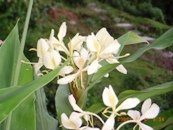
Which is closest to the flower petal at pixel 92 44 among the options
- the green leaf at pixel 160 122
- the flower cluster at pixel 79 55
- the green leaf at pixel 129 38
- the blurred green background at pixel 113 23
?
the flower cluster at pixel 79 55

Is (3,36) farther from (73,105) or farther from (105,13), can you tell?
(73,105)

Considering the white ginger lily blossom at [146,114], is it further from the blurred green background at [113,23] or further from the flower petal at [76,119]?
the blurred green background at [113,23]

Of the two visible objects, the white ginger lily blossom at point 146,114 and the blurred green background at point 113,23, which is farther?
the blurred green background at point 113,23

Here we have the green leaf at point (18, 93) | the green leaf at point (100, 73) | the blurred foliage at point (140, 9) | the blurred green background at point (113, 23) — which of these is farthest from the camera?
the blurred foliage at point (140, 9)

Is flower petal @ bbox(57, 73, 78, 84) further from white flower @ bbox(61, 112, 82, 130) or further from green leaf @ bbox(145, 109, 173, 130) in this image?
green leaf @ bbox(145, 109, 173, 130)

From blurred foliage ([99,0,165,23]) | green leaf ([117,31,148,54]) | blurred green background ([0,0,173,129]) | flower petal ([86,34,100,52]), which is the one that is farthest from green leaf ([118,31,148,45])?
blurred foliage ([99,0,165,23])

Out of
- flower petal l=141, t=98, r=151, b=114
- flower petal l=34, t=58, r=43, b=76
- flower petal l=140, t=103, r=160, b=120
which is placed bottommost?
flower petal l=140, t=103, r=160, b=120

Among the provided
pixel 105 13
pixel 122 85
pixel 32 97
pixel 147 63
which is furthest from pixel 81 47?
pixel 105 13
